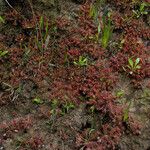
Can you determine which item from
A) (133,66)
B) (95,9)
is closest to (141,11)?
(95,9)

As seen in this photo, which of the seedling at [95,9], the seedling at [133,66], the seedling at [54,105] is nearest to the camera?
the seedling at [54,105]

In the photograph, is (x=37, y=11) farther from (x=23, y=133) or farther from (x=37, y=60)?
(x=23, y=133)

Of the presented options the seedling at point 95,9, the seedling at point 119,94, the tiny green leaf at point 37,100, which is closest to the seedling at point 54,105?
the tiny green leaf at point 37,100

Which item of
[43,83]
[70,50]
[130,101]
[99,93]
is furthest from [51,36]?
[130,101]

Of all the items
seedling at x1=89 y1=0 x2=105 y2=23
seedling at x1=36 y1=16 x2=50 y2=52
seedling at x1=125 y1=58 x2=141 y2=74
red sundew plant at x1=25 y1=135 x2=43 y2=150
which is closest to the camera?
red sundew plant at x1=25 y1=135 x2=43 y2=150

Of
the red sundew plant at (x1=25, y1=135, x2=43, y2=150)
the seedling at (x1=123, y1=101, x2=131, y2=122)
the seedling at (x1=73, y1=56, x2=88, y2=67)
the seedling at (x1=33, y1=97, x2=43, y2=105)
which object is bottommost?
the red sundew plant at (x1=25, y1=135, x2=43, y2=150)

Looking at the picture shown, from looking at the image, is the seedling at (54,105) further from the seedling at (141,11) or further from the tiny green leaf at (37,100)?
the seedling at (141,11)

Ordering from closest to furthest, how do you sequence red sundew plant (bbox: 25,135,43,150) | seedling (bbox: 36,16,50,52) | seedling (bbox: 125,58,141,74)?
red sundew plant (bbox: 25,135,43,150) → seedling (bbox: 125,58,141,74) → seedling (bbox: 36,16,50,52)

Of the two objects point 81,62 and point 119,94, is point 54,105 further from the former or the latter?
point 119,94

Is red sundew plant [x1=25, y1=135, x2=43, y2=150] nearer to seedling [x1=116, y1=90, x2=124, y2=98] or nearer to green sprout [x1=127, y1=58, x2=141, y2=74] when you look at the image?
seedling [x1=116, y1=90, x2=124, y2=98]

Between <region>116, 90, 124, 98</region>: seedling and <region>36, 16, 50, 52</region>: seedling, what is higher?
<region>36, 16, 50, 52</region>: seedling

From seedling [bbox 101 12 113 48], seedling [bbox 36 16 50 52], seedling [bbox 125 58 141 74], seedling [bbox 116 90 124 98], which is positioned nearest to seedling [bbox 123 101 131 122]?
seedling [bbox 116 90 124 98]
